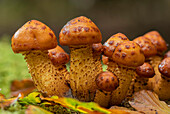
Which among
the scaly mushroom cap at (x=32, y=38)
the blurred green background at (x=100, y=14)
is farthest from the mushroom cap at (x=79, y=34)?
the blurred green background at (x=100, y=14)

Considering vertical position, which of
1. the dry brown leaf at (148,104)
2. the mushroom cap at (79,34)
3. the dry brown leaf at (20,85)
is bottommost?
the dry brown leaf at (20,85)

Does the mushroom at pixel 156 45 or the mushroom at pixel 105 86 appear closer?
the mushroom at pixel 105 86

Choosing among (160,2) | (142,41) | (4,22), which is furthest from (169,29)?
(4,22)

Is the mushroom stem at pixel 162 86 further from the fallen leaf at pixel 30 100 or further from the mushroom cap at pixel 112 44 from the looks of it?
the fallen leaf at pixel 30 100

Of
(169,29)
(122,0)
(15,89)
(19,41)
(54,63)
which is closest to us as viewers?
(19,41)

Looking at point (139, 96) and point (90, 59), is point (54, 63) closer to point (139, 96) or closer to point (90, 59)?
point (90, 59)

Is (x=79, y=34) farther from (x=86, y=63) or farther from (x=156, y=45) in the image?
(x=156, y=45)

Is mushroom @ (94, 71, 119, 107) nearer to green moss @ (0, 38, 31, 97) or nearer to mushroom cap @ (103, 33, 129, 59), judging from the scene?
mushroom cap @ (103, 33, 129, 59)

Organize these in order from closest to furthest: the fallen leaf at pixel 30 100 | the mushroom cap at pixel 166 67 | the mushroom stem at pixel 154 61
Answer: the fallen leaf at pixel 30 100 → the mushroom cap at pixel 166 67 → the mushroom stem at pixel 154 61
